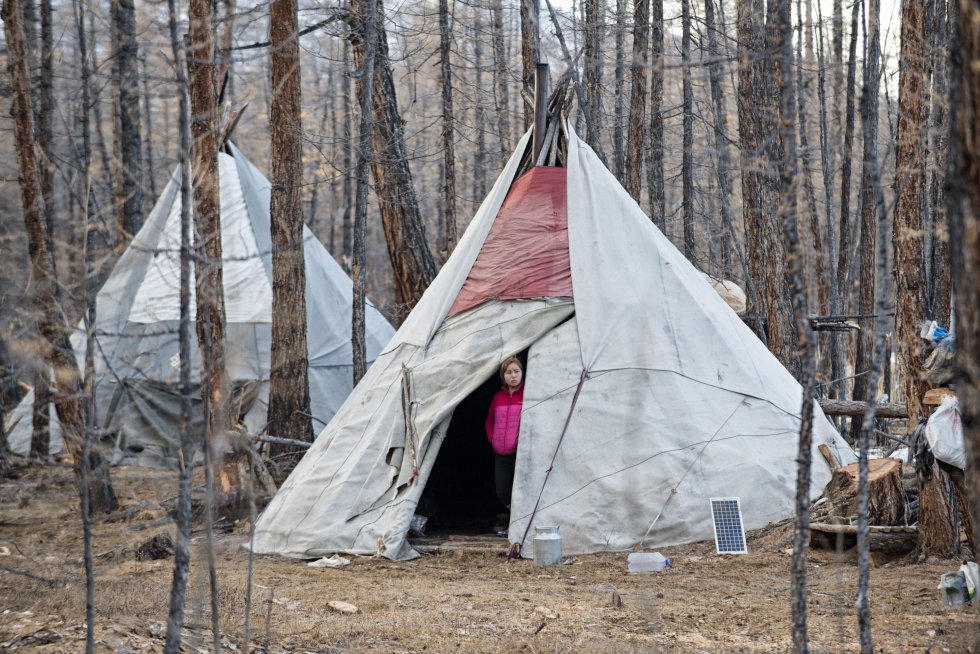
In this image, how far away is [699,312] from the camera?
741 cm

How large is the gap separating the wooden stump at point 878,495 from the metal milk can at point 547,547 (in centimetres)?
178

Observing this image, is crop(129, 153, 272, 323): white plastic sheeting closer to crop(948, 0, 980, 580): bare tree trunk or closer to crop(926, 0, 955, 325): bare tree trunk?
crop(926, 0, 955, 325): bare tree trunk

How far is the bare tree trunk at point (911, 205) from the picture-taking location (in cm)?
565

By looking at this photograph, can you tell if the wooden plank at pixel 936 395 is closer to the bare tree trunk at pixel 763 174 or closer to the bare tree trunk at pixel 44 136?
the bare tree trunk at pixel 763 174

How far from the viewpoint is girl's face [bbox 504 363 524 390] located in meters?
7.03

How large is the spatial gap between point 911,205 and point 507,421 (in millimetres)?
3033

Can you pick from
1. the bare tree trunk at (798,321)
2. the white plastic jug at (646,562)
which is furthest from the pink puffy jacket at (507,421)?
the bare tree trunk at (798,321)

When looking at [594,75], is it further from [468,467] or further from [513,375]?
[513,375]

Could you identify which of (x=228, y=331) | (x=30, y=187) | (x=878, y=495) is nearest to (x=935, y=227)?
(x=878, y=495)

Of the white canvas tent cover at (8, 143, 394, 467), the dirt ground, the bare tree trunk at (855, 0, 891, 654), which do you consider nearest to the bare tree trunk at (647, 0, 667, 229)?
the white canvas tent cover at (8, 143, 394, 467)

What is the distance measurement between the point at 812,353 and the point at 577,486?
355 centimetres

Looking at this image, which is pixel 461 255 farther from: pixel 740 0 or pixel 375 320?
pixel 375 320

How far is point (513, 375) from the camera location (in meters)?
7.03

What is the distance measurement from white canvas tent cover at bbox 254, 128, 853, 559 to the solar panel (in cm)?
11
